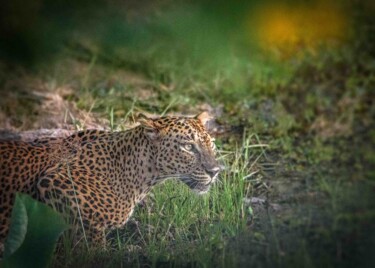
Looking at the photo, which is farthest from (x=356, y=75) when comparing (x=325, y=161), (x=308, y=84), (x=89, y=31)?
(x=89, y=31)

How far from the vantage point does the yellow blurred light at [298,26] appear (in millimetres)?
8773

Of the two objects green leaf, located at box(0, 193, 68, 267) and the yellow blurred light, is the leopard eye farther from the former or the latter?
the yellow blurred light

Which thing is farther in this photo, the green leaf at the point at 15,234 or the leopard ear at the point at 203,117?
the leopard ear at the point at 203,117

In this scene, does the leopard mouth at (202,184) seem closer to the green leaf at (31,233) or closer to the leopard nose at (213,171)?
the leopard nose at (213,171)

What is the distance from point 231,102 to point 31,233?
190cm

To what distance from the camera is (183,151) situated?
23.6 feet

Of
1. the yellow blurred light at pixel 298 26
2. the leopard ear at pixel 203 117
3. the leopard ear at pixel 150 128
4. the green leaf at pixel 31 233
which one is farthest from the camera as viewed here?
the yellow blurred light at pixel 298 26

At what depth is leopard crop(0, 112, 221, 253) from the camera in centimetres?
712

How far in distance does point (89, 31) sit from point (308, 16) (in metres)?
1.79

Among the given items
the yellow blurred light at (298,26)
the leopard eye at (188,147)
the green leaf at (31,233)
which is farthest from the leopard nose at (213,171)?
the yellow blurred light at (298,26)

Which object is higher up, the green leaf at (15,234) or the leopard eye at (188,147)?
the leopard eye at (188,147)

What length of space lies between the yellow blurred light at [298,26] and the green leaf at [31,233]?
2.54 metres

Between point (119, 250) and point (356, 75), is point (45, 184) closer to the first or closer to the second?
point (119, 250)

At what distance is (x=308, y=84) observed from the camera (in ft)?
29.6
